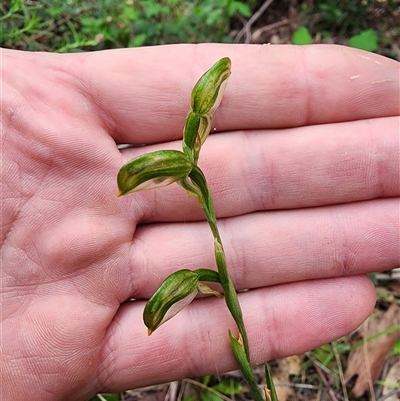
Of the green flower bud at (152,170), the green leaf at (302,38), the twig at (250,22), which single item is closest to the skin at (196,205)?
the green flower bud at (152,170)

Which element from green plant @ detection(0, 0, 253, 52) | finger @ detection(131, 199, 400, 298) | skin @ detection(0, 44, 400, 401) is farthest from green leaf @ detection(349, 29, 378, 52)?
finger @ detection(131, 199, 400, 298)

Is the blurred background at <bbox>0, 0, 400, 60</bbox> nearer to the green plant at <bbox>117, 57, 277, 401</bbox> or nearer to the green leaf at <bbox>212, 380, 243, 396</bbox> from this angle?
the green plant at <bbox>117, 57, 277, 401</bbox>

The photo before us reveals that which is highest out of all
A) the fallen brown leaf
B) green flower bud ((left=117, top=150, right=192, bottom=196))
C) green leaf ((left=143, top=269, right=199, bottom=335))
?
green flower bud ((left=117, top=150, right=192, bottom=196))

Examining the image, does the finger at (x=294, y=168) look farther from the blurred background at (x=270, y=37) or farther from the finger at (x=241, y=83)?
the blurred background at (x=270, y=37)

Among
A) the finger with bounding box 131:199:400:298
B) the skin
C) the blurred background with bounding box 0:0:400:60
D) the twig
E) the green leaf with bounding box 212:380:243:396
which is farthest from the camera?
the twig

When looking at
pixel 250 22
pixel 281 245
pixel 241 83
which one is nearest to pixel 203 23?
pixel 250 22

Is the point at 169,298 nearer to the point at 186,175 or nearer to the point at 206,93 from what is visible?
the point at 186,175

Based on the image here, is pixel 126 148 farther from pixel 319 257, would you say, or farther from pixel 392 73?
→ pixel 392 73
